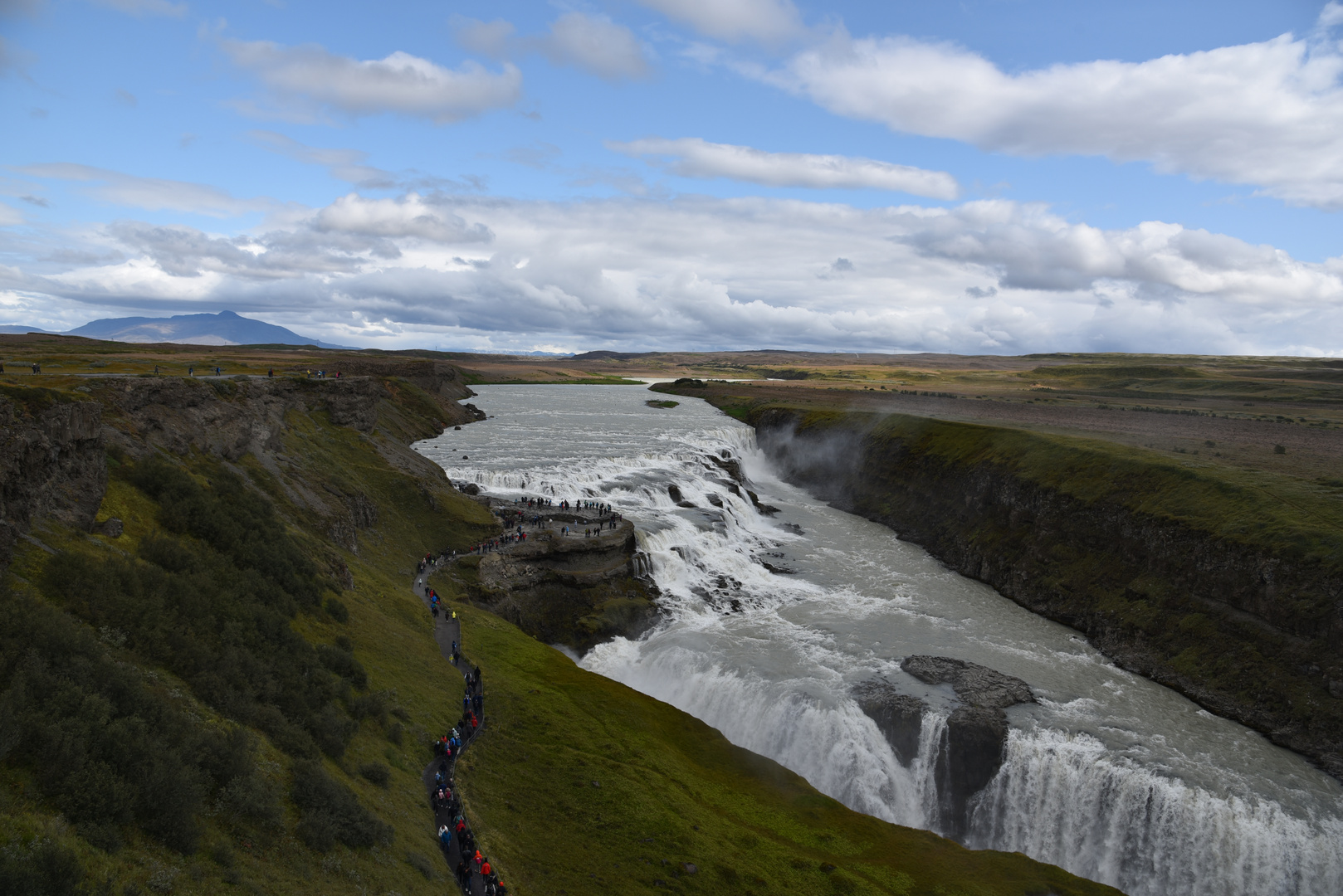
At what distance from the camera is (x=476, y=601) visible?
47031 mm

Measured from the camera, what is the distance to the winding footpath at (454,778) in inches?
808

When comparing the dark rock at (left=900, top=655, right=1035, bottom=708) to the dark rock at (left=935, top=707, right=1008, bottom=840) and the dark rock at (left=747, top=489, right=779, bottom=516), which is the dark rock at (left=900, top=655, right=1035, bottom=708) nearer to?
the dark rock at (left=935, top=707, right=1008, bottom=840)

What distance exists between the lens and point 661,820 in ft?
85.9

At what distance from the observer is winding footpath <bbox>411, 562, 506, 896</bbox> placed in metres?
20.5

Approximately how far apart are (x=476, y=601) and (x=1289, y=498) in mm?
56858

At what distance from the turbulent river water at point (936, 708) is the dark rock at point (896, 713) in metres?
0.52

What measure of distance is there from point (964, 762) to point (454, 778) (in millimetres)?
24213

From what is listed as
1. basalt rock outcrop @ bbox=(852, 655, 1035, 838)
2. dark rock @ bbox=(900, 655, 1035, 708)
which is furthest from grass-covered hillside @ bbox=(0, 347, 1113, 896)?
dark rock @ bbox=(900, 655, 1035, 708)

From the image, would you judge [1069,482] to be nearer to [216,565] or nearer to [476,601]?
[476,601]

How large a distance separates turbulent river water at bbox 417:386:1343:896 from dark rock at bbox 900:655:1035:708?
0.76 m

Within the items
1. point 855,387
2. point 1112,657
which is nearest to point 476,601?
point 1112,657

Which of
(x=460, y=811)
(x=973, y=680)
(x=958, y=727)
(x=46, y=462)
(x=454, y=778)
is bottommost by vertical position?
(x=958, y=727)

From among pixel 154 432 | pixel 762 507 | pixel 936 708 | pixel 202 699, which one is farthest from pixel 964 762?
pixel 762 507

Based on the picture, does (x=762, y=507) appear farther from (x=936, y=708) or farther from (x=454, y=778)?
(x=454, y=778)
